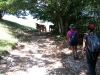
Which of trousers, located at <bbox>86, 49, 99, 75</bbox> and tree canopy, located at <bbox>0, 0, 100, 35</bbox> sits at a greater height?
tree canopy, located at <bbox>0, 0, 100, 35</bbox>

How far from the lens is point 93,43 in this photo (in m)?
7.52

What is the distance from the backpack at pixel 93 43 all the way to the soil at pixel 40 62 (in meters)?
2.04

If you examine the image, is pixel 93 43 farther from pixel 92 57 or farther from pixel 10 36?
pixel 10 36

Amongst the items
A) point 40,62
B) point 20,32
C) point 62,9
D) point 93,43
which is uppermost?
point 62,9

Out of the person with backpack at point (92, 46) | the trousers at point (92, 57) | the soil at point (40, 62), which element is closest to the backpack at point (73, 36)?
the soil at point (40, 62)

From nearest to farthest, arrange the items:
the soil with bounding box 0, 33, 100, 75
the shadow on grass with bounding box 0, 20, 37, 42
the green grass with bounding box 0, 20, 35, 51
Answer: the soil with bounding box 0, 33, 100, 75 < the green grass with bounding box 0, 20, 35, 51 < the shadow on grass with bounding box 0, 20, 37, 42

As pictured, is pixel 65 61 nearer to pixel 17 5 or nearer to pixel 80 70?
pixel 80 70

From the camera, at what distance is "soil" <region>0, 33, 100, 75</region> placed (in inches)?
381

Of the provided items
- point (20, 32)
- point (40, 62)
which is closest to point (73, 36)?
point (40, 62)

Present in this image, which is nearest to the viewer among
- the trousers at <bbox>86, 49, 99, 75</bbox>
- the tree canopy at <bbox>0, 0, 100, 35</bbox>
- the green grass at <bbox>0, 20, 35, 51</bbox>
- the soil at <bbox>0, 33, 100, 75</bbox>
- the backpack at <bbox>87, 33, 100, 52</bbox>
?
the backpack at <bbox>87, 33, 100, 52</bbox>

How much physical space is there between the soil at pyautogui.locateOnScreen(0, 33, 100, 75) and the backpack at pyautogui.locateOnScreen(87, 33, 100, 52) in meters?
2.04

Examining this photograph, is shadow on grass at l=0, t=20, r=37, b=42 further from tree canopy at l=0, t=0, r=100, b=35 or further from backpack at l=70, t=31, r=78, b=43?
backpack at l=70, t=31, r=78, b=43

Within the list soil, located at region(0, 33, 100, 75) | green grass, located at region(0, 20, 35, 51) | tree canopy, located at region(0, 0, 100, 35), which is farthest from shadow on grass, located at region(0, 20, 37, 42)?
soil, located at region(0, 33, 100, 75)

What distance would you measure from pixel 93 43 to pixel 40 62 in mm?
4335
